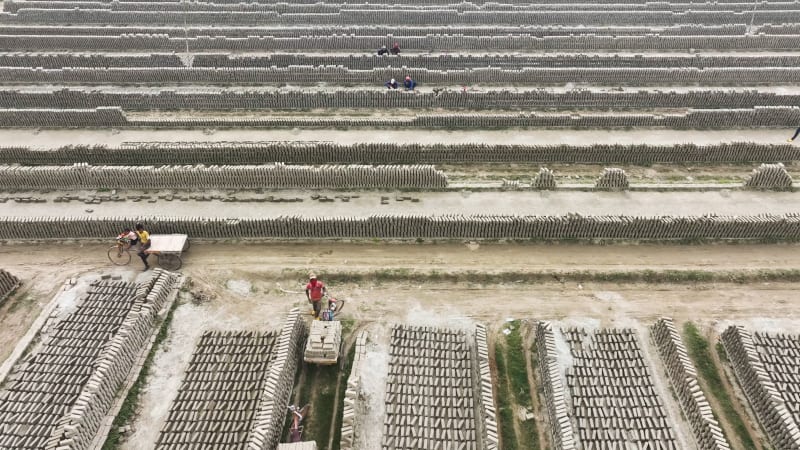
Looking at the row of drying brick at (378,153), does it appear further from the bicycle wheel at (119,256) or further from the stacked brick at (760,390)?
the stacked brick at (760,390)

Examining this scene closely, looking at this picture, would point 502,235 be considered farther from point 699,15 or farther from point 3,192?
point 699,15

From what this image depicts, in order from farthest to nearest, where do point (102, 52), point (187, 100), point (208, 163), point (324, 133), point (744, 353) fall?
point (102, 52), point (187, 100), point (324, 133), point (208, 163), point (744, 353)

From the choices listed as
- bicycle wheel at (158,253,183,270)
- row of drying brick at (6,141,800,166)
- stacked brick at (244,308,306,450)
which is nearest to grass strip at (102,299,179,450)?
bicycle wheel at (158,253,183,270)

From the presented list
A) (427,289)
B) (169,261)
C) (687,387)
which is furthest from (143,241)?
(687,387)

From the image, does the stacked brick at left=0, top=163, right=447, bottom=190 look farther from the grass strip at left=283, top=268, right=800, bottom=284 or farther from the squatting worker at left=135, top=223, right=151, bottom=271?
the grass strip at left=283, top=268, right=800, bottom=284

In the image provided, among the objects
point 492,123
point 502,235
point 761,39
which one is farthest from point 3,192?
point 761,39

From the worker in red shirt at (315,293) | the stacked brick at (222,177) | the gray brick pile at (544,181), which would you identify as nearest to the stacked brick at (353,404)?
the worker in red shirt at (315,293)

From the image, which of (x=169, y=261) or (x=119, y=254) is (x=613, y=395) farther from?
(x=119, y=254)
